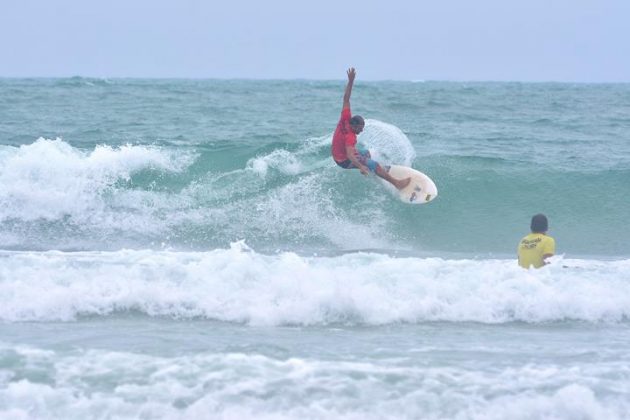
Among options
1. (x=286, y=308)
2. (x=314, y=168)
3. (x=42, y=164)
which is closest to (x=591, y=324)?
(x=286, y=308)

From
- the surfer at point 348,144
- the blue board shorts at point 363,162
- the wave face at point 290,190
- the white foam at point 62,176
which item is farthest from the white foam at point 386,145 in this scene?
the surfer at point 348,144

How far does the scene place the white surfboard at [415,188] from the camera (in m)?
11.8

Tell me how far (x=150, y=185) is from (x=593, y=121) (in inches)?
608

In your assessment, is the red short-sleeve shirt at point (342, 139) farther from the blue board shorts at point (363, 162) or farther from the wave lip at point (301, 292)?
the wave lip at point (301, 292)

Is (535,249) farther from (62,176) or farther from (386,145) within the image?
(62,176)

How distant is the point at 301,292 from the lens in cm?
816

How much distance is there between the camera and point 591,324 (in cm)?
797

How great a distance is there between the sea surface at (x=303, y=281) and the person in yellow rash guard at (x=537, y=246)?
0.50 ft

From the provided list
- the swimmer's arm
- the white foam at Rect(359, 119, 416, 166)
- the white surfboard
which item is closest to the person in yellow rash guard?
the swimmer's arm

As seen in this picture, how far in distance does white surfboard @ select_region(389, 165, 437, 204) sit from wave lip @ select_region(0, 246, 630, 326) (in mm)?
2623

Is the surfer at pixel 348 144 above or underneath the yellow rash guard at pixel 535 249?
above

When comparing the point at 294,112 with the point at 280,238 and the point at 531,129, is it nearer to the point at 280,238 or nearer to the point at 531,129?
the point at 531,129

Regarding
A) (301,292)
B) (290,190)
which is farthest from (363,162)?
(290,190)

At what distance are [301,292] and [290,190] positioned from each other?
583 cm
